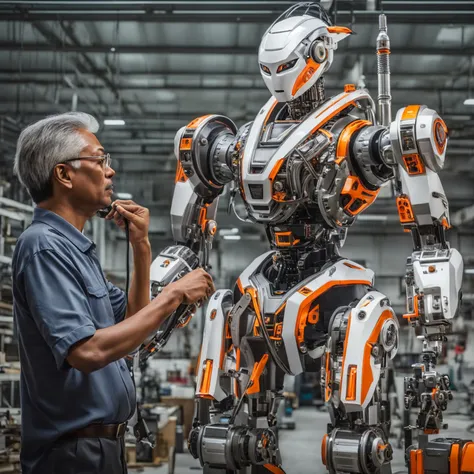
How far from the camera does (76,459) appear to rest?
5.59 ft

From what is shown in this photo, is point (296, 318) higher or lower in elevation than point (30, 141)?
lower

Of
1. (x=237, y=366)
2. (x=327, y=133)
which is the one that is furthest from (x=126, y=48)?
(x=237, y=366)

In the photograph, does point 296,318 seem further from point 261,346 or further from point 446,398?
point 446,398

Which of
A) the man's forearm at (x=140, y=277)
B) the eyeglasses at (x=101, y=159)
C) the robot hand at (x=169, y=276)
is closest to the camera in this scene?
the eyeglasses at (x=101, y=159)

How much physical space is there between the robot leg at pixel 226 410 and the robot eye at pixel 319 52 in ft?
3.46

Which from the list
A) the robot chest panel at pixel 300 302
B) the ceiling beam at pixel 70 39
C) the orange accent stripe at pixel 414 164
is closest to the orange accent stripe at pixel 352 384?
the robot chest panel at pixel 300 302

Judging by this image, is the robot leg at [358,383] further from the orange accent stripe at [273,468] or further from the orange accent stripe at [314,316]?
the orange accent stripe at [273,468]

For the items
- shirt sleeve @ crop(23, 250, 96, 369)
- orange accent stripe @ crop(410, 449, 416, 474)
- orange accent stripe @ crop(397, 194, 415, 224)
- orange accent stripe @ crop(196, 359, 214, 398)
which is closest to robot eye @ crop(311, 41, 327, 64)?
orange accent stripe @ crop(397, 194, 415, 224)

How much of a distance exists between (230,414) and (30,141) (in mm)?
1865

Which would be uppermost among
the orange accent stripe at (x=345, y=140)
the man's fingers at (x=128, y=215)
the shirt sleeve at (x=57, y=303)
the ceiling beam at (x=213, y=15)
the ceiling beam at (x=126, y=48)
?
the ceiling beam at (x=213, y=15)

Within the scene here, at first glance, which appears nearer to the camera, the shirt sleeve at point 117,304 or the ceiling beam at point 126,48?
the shirt sleeve at point 117,304

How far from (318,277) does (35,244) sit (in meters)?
1.66

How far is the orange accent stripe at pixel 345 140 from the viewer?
3.15 m

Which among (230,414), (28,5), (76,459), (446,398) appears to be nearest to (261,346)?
(230,414)
